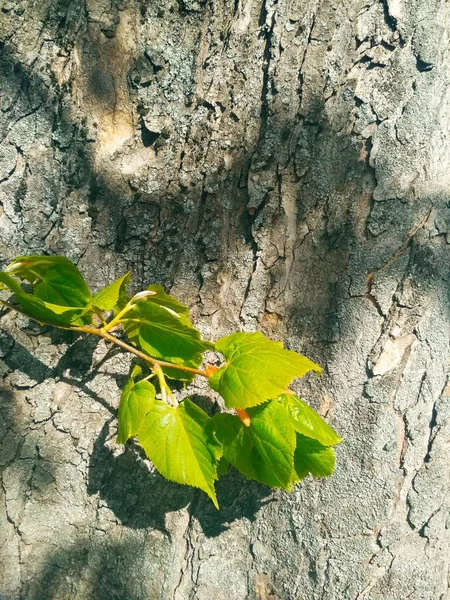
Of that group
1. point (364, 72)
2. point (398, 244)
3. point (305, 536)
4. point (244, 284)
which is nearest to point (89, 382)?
point (244, 284)

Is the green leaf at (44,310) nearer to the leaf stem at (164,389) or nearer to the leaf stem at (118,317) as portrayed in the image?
the leaf stem at (118,317)

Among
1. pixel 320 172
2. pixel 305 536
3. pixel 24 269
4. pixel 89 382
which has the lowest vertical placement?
pixel 305 536

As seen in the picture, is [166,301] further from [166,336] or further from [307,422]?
[307,422]

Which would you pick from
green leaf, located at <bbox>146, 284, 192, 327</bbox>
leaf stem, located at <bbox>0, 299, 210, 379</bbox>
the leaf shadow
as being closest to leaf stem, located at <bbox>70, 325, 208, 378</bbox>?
leaf stem, located at <bbox>0, 299, 210, 379</bbox>

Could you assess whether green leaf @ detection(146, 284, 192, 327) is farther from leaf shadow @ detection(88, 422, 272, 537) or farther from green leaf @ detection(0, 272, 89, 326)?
leaf shadow @ detection(88, 422, 272, 537)

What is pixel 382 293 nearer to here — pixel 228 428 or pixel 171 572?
pixel 228 428

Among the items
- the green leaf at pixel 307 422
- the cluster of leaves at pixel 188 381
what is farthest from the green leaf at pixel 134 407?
the green leaf at pixel 307 422
